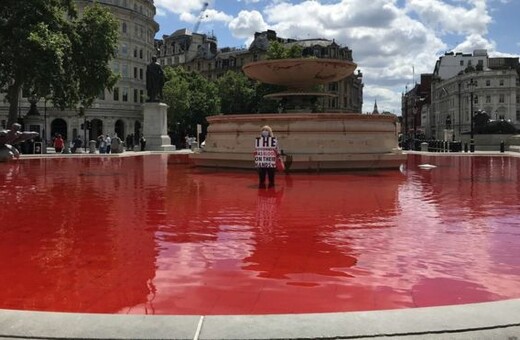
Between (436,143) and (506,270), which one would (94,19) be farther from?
(506,270)

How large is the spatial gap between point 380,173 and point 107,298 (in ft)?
43.5

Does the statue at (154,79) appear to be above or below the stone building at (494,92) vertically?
below

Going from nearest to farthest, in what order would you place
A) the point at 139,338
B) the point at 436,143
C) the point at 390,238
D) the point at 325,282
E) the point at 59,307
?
the point at 139,338 → the point at 59,307 → the point at 325,282 → the point at 390,238 → the point at 436,143

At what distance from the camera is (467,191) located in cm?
1214

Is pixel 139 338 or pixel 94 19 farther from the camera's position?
pixel 94 19

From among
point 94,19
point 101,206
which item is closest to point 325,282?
point 101,206

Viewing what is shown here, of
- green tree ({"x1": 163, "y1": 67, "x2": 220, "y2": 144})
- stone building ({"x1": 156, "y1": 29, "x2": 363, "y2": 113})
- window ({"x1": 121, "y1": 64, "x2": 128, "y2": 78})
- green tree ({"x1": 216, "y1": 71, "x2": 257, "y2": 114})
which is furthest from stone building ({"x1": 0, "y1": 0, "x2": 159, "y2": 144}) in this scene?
stone building ({"x1": 156, "y1": 29, "x2": 363, "y2": 113})

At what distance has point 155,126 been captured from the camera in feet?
140

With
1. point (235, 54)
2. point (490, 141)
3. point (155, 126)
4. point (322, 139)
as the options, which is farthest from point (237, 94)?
point (322, 139)

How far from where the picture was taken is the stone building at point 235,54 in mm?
103312

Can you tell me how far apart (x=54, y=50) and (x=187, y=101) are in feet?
127

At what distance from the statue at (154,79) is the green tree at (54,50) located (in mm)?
2552

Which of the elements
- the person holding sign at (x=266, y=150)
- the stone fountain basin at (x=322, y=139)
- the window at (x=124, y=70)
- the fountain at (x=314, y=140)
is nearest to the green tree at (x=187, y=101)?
the window at (x=124, y=70)

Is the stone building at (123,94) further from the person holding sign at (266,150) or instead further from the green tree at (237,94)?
the person holding sign at (266,150)
